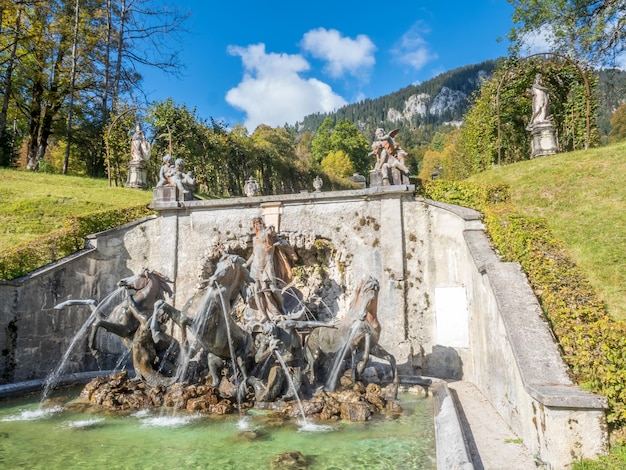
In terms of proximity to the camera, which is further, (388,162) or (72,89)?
(72,89)

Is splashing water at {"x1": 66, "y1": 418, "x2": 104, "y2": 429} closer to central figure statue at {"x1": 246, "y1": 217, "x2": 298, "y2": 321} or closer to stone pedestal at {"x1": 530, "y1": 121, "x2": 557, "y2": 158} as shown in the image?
central figure statue at {"x1": 246, "y1": 217, "x2": 298, "y2": 321}

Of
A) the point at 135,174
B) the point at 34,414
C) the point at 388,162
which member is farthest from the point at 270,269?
the point at 135,174

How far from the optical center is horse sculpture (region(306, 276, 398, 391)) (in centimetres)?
761

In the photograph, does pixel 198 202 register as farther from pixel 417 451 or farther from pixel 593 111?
pixel 593 111

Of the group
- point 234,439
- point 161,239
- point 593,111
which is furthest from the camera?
point 593,111

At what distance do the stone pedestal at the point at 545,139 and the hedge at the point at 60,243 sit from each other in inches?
539

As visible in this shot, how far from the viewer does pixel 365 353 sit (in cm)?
744

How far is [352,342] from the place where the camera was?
7.62 m

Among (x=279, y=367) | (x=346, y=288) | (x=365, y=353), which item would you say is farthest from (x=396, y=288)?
(x=279, y=367)

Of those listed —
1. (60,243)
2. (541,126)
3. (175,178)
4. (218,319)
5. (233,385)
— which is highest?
(541,126)

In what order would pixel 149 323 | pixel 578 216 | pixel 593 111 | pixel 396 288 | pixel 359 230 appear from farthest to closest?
pixel 593 111 → pixel 359 230 → pixel 396 288 → pixel 578 216 → pixel 149 323

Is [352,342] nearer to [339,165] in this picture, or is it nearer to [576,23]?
[576,23]

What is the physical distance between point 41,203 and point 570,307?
14.8 m

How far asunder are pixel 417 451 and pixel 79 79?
30075 millimetres
